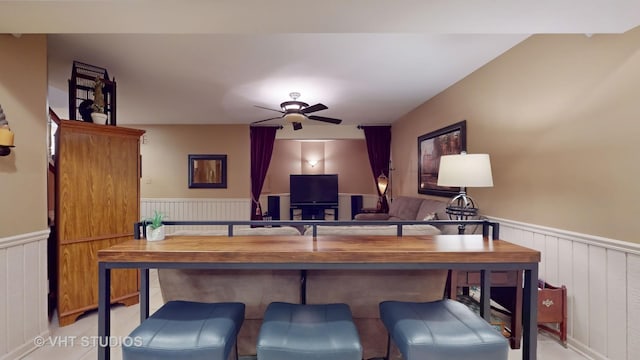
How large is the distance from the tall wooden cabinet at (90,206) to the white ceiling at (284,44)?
806mm

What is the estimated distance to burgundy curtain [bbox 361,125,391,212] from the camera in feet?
20.0

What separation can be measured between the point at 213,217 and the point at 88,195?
10.9 ft

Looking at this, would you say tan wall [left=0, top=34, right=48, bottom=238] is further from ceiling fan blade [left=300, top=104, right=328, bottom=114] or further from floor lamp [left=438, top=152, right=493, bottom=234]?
floor lamp [left=438, top=152, right=493, bottom=234]

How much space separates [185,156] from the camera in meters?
5.92

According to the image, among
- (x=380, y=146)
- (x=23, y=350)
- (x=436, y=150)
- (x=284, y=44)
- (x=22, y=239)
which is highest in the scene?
(x=284, y=44)

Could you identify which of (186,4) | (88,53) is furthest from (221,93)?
(186,4)

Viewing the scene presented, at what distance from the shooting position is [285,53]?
2.67m

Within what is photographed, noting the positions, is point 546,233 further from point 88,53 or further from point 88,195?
point 88,53

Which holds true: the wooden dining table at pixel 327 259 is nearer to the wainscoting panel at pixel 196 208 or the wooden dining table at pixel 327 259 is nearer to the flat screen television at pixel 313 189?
the wainscoting panel at pixel 196 208

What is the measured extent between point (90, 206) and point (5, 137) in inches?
37.0

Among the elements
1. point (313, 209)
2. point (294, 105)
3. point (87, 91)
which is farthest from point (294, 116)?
point (313, 209)

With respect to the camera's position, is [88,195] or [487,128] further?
[487,128]

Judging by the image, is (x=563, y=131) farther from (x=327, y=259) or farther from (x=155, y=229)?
(x=155, y=229)

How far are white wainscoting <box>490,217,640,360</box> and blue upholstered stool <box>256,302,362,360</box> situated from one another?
1.77m
